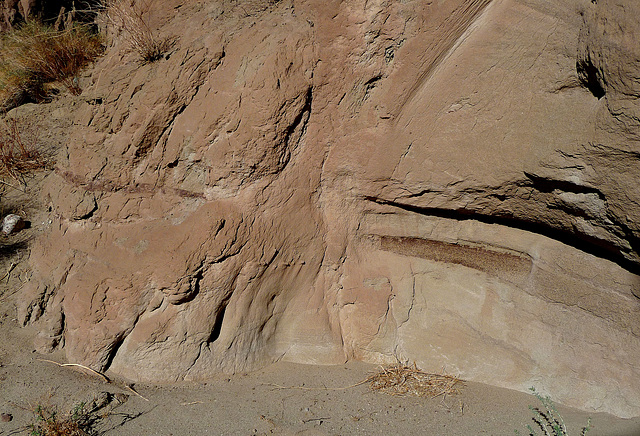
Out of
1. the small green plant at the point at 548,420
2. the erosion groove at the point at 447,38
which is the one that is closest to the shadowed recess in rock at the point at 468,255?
the small green plant at the point at 548,420

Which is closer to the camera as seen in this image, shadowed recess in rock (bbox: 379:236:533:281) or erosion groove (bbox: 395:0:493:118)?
erosion groove (bbox: 395:0:493:118)

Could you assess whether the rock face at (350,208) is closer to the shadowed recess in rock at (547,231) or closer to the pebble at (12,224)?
the shadowed recess in rock at (547,231)

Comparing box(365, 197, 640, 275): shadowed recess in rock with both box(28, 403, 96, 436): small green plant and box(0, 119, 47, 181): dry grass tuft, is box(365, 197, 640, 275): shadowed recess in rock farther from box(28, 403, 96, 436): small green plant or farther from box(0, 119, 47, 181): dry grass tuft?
box(0, 119, 47, 181): dry grass tuft

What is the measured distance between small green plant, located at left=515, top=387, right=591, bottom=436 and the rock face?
0.14m

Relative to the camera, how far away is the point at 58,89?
16.1 ft

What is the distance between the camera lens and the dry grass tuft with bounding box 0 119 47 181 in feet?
14.0

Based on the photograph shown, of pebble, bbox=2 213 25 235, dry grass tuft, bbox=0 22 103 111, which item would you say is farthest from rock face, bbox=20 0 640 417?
dry grass tuft, bbox=0 22 103 111

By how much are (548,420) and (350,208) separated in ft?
4.69

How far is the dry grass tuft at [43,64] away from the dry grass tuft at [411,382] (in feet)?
12.6

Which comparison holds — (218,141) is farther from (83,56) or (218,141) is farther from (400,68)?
(83,56)

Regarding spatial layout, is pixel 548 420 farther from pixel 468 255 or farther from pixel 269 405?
pixel 269 405

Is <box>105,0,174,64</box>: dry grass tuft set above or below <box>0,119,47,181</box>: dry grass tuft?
above

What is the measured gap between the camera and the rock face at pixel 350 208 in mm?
2338

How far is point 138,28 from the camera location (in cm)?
308
